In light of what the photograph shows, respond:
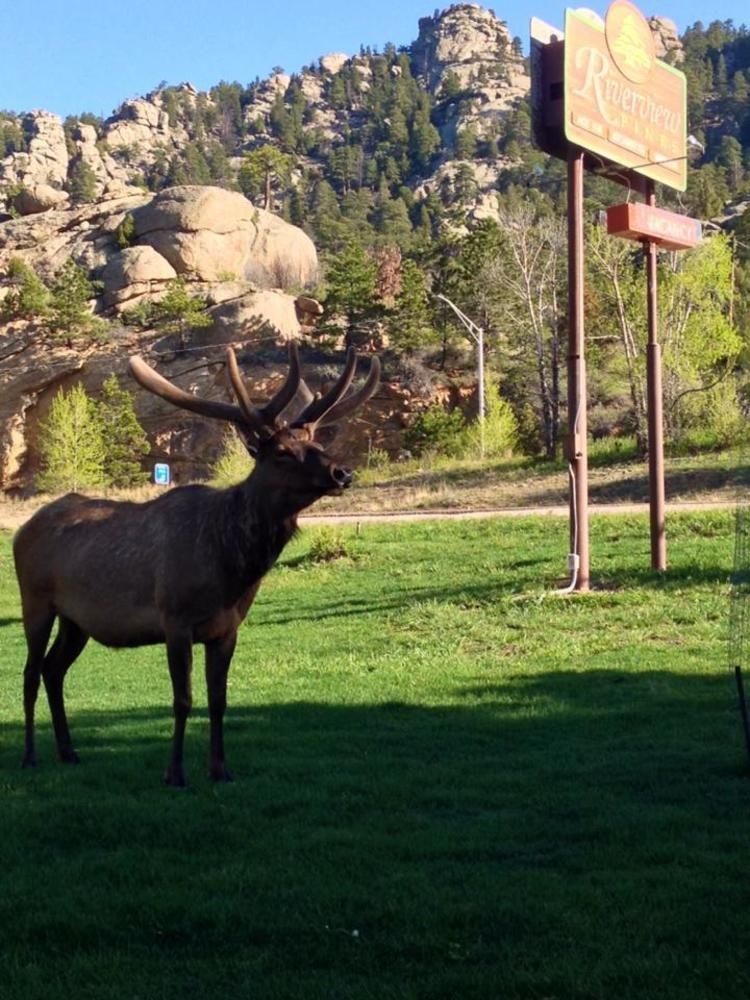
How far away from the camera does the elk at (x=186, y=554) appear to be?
834 centimetres

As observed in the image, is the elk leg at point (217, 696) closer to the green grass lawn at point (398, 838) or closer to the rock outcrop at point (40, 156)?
the green grass lawn at point (398, 838)

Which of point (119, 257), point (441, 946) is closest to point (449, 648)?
point (441, 946)

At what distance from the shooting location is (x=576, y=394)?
19.4m

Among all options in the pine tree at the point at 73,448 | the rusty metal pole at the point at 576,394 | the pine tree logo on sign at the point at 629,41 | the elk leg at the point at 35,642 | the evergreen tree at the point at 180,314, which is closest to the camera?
the elk leg at the point at 35,642

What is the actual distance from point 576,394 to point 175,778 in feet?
41.4

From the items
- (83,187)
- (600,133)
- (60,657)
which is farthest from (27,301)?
(60,657)

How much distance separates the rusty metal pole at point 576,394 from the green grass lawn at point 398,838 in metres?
4.58

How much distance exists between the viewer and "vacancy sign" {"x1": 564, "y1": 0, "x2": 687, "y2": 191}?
1941 cm

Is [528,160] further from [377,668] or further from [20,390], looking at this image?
[377,668]

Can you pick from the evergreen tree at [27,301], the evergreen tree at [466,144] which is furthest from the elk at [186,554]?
the evergreen tree at [466,144]

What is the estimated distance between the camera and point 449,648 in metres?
16.6

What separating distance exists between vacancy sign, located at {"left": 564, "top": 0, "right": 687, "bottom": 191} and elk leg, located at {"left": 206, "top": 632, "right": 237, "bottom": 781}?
13.2 meters

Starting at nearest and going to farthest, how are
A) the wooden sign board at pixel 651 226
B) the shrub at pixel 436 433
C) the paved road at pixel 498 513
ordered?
1. the wooden sign board at pixel 651 226
2. the paved road at pixel 498 513
3. the shrub at pixel 436 433

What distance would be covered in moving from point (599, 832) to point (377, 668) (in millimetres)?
8435
